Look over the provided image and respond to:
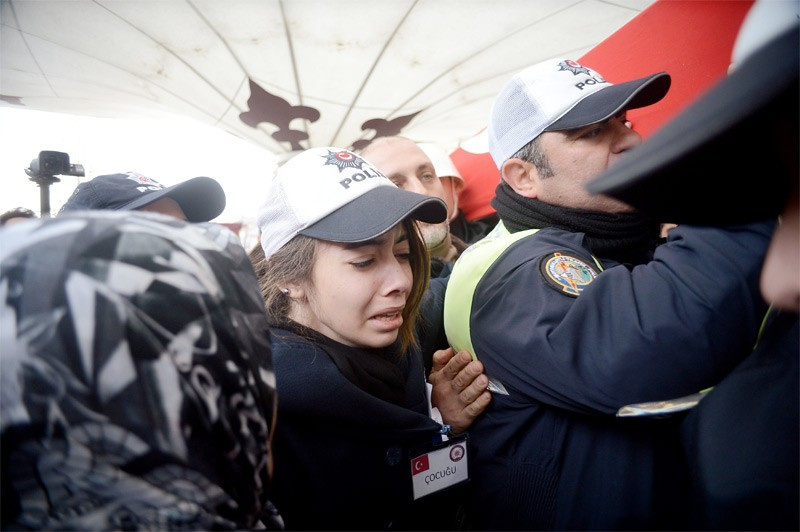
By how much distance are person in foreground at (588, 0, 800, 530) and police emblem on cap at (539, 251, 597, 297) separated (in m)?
0.33

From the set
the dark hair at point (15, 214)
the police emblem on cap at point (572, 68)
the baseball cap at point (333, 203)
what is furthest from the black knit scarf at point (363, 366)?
the dark hair at point (15, 214)

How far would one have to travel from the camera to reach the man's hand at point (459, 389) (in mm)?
1188

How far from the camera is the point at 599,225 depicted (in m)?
1.22

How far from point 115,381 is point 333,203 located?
816 mm

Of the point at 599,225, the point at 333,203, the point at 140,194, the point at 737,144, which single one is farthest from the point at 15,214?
the point at 737,144

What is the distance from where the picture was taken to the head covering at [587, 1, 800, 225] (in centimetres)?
33

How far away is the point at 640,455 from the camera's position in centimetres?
97

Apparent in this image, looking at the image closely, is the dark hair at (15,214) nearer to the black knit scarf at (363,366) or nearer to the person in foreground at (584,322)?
the black knit scarf at (363,366)

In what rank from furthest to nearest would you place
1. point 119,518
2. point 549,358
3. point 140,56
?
point 140,56
point 549,358
point 119,518

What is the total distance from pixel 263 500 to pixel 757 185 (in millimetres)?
751

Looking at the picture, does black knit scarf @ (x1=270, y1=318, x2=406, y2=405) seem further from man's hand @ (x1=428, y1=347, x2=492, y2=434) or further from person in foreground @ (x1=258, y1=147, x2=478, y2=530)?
man's hand @ (x1=428, y1=347, x2=492, y2=434)

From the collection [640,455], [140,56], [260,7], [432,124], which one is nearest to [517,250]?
[640,455]

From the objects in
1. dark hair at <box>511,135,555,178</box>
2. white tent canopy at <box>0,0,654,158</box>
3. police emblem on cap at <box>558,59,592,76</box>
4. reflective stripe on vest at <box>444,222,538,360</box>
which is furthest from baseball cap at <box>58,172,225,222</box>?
white tent canopy at <box>0,0,654,158</box>

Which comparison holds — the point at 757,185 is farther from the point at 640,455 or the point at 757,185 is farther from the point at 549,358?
the point at 640,455
